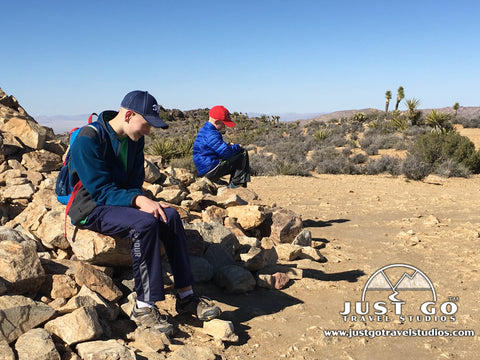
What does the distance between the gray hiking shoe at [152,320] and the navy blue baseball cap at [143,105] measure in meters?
1.29

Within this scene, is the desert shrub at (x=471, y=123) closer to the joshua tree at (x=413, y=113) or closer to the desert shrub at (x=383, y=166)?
the joshua tree at (x=413, y=113)

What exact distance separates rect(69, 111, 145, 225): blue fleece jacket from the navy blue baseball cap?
234 mm

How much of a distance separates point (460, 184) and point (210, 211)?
8.70 m

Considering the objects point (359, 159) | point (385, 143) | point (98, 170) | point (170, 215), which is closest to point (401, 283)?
point (170, 215)

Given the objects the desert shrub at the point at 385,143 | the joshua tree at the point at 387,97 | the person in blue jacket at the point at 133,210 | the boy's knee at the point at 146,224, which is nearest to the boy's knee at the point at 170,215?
the person in blue jacket at the point at 133,210

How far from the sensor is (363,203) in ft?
27.6

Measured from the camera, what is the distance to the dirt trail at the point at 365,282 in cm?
313

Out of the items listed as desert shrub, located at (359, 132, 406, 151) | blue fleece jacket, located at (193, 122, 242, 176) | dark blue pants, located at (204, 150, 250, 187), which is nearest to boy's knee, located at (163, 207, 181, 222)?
blue fleece jacket, located at (193, 122, 242, 176)

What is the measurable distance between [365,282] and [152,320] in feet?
7.83

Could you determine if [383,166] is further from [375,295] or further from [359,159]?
[375,295]

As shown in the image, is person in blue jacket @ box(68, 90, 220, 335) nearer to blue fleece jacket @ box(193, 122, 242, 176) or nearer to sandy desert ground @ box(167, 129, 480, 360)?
sandy desert ground @ box(167, 129, 480, 360)

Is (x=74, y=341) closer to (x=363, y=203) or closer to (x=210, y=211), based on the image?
(x=210, y=211)

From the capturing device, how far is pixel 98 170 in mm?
3037

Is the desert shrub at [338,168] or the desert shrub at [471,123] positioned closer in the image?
the desert shrub at [338,168]
